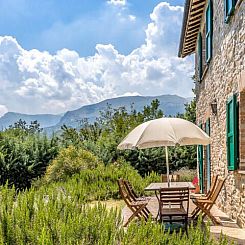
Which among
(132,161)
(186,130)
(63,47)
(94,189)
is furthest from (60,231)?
(63,47)

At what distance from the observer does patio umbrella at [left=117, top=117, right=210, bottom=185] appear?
9359 mm

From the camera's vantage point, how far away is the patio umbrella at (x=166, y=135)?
936cm

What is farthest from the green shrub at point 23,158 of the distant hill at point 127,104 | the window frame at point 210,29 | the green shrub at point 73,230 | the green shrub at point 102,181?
the distant hill at point 127,104

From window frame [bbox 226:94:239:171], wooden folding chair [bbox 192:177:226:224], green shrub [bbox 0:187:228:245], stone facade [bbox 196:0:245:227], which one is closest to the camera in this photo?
green shrub [bbox 0:187:228:245]

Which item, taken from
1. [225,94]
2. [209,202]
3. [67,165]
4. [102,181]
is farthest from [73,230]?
[67,165]

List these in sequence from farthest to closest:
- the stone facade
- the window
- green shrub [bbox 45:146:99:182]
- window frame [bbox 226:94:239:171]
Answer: green shrub [bbox 45:146:99:182] → window frame [bbox 226:94:239:171] → the window → the stone facade

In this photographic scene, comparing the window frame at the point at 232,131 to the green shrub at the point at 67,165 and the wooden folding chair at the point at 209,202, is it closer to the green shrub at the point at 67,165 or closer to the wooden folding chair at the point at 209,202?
the wooden folding chair at the point at 209,202

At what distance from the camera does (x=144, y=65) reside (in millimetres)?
32875

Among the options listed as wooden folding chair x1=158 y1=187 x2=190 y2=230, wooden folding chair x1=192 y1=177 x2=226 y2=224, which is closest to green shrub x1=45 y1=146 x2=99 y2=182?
wooden folding chair x1=192 y1=177 x2=226 y2=224

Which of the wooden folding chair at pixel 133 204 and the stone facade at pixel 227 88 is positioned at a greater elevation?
the stone facade at pixel 227 88

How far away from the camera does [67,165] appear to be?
1578 centimetres

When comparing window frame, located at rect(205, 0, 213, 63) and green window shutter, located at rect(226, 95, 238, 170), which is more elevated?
window frame, located at rect(205, 0, 213, 63)

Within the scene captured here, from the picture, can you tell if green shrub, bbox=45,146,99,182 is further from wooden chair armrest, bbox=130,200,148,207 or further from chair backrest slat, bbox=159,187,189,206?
chair backrest slat, bbox=159,187,189,206

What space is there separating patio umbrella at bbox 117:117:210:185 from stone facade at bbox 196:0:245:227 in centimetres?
83
